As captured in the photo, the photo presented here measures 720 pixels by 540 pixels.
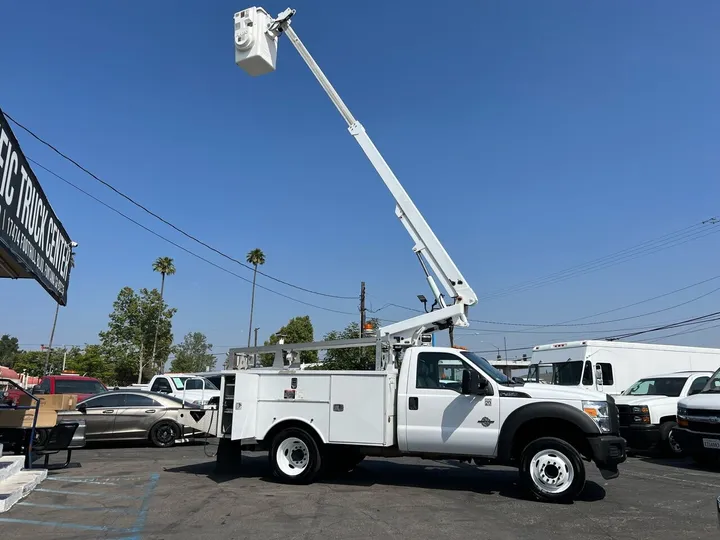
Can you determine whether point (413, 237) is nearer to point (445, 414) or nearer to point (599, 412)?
point (445, 414)

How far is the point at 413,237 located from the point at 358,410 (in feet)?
11.7

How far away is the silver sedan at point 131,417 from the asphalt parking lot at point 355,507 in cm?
350

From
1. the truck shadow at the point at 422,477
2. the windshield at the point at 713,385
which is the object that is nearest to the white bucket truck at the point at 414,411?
the truck shadow at the point at 422,477

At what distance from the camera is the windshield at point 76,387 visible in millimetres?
17484

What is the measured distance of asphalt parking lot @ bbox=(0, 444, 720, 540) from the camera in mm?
6039

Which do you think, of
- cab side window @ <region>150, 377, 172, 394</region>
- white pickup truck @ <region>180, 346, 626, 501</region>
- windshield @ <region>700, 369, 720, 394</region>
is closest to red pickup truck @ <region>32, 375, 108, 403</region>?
cab side window @ <region>150, 377, 172, 394</region>

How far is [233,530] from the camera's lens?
6.09 m

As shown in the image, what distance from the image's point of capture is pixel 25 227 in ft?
25.0

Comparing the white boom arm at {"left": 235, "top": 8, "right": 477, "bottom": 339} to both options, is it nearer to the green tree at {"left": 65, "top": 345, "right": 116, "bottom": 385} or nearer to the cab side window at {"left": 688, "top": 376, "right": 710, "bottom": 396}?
the cab side window at {"left": 688, "top": 376, "right": 710, "bottom": 396}

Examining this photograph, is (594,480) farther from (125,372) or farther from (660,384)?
(125,372)

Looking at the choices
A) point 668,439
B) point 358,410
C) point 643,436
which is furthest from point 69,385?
point 668,439

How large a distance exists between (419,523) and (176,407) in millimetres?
9477

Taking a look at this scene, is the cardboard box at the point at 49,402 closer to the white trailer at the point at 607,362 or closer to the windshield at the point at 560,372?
the white trailer at the point at 607,362

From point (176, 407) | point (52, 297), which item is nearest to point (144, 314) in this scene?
point (176, 407)
